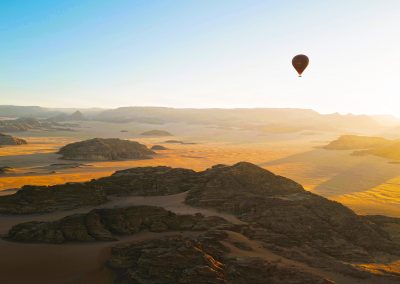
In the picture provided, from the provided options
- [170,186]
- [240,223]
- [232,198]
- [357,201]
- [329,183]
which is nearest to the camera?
[240,223]

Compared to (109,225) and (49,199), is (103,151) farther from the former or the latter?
(109,225)

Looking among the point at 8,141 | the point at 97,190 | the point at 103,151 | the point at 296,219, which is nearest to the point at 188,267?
the point at 296,219

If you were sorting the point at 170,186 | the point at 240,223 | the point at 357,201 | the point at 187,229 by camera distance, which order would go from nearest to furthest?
the point at 187,229 → the point at 240,223 → the point at 170,186 → the point at 357,201

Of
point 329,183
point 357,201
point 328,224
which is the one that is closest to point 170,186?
point 328,224

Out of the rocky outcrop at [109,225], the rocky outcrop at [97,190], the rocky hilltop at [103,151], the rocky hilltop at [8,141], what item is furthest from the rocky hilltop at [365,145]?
the rocky hilltop at [8,141]

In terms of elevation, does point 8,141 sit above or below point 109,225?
below

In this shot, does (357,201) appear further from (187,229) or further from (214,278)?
(214,278)
